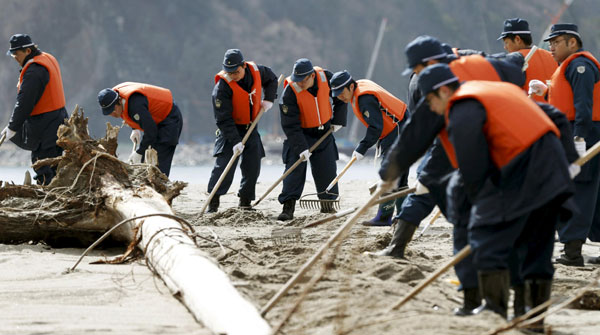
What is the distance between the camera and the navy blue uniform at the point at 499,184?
3594mm

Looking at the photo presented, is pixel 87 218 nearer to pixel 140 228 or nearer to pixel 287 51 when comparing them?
pixel 140 228

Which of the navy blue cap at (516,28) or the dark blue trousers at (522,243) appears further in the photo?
the navy blue cap at (516,28)

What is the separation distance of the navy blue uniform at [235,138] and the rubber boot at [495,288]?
18.6 ft

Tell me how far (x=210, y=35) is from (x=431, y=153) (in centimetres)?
3922

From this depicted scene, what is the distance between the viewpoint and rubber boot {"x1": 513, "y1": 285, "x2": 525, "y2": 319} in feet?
13.1

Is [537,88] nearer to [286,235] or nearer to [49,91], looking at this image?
[286,235]

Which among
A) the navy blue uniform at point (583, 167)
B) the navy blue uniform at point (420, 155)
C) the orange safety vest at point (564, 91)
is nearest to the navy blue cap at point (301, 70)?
the orange safety vest at point (564, 91)

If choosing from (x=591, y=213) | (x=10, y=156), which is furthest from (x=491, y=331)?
(x=10, y=156)

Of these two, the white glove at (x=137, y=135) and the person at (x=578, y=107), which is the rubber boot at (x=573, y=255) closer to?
the person at (x=578, y=107)

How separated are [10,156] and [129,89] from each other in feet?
76.6

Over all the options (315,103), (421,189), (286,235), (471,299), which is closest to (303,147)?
(315,103)

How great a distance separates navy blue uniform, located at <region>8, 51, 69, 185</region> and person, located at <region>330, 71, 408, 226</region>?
121 inches

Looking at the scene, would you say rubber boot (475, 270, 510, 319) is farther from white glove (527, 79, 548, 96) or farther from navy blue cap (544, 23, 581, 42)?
navy blue cap (544, 23, 581, 42)

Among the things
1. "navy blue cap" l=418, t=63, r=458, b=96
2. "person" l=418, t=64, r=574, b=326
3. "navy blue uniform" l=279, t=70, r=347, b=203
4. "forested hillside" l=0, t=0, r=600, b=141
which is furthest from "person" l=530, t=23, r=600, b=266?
"forested hillside" l=0, t=0, r=600, b=141
